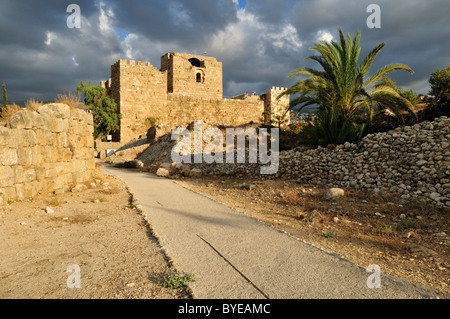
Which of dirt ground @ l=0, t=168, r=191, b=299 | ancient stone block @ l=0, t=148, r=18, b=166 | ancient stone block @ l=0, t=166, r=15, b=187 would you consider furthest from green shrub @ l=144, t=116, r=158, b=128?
ancient stone block @ l=0, t=166, r=15, b=187

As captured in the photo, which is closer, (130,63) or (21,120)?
(21,120)

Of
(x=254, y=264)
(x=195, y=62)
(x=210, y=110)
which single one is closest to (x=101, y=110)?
(x=210, y=110)

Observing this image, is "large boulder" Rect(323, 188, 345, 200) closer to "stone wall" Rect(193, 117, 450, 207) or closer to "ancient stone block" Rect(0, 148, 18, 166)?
"stone wall" Rect(193, 117, 450, 207)

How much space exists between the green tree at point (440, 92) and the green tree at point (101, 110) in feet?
70.1

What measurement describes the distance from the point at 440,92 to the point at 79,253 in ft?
35.7

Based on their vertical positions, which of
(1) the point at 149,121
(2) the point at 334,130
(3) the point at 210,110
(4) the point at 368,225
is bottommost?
(4) the point at 368,225

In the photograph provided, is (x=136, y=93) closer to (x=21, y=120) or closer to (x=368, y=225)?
(x=21, y=120)

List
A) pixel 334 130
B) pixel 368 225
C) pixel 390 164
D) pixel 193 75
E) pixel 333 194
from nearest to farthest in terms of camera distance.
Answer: pixel 368 225, pixel 333 194, pixel 390 164, pixel 334 130, pixel 193 75

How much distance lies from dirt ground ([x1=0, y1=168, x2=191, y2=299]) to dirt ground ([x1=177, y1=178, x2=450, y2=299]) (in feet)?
7.32

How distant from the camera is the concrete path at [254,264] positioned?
102 inches

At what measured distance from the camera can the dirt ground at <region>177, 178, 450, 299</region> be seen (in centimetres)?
335

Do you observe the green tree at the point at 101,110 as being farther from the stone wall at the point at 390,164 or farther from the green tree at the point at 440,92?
the green tree at the point at 440,92

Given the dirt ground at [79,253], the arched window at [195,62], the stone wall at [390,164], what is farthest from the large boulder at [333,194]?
the arched window at [195,62]

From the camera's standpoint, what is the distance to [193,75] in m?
29.5
